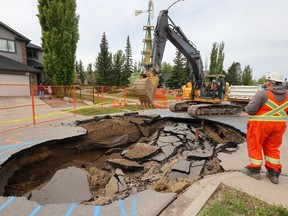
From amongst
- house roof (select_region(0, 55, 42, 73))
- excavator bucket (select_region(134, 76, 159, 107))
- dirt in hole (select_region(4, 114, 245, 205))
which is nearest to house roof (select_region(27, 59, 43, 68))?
house roof (select_region(0, 55, 42, 73))

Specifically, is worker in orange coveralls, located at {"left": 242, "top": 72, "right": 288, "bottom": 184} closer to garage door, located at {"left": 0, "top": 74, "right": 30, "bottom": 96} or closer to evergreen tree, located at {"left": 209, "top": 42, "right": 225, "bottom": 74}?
garage door, located at {"left": 0, "top": 74, "right": 30, "bottom": 96}

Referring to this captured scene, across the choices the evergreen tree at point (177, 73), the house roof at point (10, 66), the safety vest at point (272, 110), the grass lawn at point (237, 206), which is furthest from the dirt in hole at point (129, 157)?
the evergreen tree at point (177, 73)

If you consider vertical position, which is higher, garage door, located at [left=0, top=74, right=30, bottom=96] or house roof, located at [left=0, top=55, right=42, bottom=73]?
house roof, located at [left=0, top=55, right=42, bottom=73]

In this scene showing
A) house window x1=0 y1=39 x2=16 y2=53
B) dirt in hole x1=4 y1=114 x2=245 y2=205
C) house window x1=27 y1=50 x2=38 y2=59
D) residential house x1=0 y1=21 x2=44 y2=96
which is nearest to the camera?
dirt in hole x1=4 y1=114 x2=245 y2=205

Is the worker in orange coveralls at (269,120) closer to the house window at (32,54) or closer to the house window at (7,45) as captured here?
the house window at (7,45)

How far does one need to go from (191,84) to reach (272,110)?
896 centimetres

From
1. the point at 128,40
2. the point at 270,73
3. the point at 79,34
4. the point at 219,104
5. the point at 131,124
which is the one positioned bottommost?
the point at 131,124

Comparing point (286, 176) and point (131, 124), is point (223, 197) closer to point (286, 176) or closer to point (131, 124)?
point (286, 176)

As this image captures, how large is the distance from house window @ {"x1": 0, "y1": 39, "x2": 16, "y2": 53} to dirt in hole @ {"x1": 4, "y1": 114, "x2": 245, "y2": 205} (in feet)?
64.7

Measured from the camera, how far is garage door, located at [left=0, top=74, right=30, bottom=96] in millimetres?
17045

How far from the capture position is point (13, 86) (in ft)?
58.8

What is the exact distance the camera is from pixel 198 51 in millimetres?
10680

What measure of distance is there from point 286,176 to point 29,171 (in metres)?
5.98

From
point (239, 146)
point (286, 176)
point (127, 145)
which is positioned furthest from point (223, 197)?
point (127, 145)
